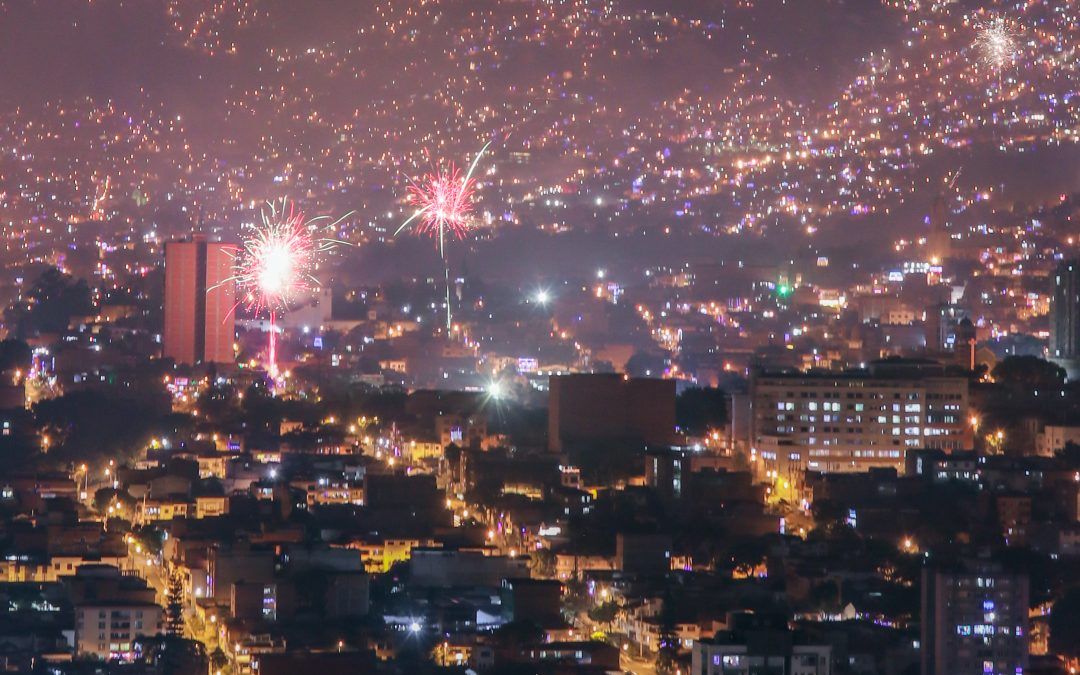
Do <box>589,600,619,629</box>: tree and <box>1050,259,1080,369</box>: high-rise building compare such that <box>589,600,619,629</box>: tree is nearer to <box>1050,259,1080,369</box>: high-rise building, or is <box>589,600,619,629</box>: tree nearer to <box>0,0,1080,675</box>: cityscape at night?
<box>0,0,1080,675</box>: cityscape at night

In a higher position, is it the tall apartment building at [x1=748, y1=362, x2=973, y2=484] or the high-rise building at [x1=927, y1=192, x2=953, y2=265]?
the high-rise building at [x1=927, y1=192, x2=953, y2=265]

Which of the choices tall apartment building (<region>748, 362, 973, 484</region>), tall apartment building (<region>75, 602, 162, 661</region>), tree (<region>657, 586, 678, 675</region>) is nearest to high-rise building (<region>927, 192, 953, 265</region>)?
tall apartment building (<region>748, 362, 973, 484</region>)

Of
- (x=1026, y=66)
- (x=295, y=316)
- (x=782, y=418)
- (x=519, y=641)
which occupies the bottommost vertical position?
(x=519, y=641)

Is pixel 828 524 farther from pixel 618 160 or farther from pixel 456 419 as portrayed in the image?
pixel 618 160

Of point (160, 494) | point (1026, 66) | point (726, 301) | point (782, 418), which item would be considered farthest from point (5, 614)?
point (1026, 66)

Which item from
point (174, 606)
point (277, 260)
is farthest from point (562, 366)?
point (174, 606)

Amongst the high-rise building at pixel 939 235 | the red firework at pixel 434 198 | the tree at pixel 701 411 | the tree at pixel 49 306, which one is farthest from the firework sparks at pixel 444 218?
the tree at pixel 701 411

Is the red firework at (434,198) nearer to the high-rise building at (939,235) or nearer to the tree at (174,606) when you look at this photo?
the high-rise building at (939,235)
